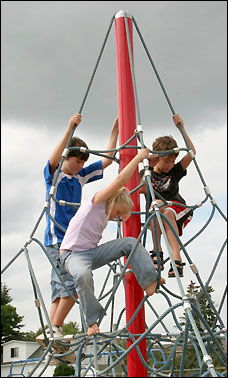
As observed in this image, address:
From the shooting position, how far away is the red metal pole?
2736 mm

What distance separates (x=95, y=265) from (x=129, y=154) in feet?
2.89

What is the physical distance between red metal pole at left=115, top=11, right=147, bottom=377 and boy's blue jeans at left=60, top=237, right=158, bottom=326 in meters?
0.48

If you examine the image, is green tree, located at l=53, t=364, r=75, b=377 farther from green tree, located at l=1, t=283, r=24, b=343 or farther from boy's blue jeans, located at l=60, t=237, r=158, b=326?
boy's blue jeans, located at l=60, t=237, r=158, b=326

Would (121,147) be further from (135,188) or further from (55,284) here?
(55,284)

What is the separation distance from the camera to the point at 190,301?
2189 mm

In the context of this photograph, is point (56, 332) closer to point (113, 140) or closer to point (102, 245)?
point (102, 245)

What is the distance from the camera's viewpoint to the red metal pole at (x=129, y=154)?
274 cm

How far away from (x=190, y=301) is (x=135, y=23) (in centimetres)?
194

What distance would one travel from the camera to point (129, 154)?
2957 millimetres

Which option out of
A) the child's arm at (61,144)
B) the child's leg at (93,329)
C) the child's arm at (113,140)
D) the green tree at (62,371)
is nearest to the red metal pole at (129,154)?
the child's arm at (113,140)

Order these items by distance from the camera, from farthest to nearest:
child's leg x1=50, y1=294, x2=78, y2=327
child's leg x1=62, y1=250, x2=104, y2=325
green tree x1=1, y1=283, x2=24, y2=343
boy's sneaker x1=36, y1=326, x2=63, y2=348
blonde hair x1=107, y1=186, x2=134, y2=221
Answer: green tree x1=1, y1=283, x2=24, y2=343, child's leg x1=50, y1=294, x2=78, y2=327, boy's sneaker x1=36, y1=326, x2=63, y2=348, blonde hair x1=107, y1=186, x2=134, y2=221, child's leg x1=62, y1=250, x2=104, y2=325

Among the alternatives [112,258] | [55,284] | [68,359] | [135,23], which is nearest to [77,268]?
[112,258]

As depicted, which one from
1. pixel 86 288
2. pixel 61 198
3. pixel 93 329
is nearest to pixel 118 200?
pixel 86 288

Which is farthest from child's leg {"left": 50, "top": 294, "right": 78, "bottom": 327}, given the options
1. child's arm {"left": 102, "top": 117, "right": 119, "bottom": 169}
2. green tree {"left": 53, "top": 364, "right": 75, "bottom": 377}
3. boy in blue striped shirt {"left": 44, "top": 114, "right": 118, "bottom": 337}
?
green tree {"left": 53, "top": 364, "right": 75, "bottom": 377}
